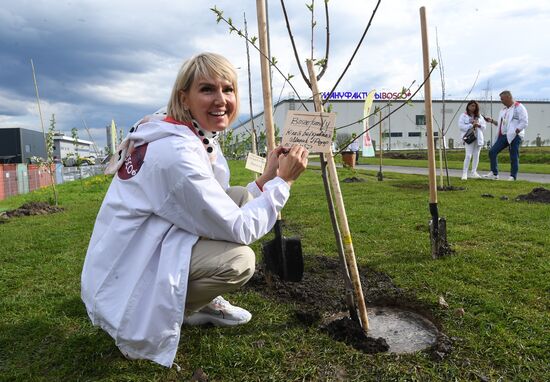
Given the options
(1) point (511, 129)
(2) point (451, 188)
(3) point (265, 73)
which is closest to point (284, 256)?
(3) point (265, 73)

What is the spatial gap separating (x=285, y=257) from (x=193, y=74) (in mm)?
1543

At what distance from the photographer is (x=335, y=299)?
2842 mm

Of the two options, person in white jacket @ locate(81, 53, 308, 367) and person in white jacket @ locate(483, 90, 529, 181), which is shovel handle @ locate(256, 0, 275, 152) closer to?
person in white jacket @ locate(81, 53, 308, 367)

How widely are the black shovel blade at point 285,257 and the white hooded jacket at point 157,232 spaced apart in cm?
103

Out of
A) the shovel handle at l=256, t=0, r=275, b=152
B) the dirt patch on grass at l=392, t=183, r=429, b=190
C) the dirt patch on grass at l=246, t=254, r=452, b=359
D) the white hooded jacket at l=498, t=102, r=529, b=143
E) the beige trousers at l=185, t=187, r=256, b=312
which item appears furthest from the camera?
the white hooded jacket at l=498, t=102, r=529, b=143

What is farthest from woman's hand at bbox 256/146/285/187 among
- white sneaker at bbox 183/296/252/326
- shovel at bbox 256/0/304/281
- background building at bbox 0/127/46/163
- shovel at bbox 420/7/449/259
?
background building at bbox 0/127/46/163

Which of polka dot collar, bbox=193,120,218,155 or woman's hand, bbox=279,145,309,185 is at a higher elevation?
polka dot collar, bbox=193,120,218,155

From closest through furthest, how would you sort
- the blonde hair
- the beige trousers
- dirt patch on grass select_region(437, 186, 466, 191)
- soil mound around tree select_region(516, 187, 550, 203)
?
the beige trousers → the blonde hair → soil mound around tree select_region(516, 187, 550, 203) → dirt patch on grass select_region(437, 186, 466, 191)

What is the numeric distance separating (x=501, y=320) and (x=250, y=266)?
1.55 m

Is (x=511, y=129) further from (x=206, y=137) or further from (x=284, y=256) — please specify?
(x=206, y=137)

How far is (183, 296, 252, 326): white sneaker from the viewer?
8.34 feet

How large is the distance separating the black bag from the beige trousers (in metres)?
9.05

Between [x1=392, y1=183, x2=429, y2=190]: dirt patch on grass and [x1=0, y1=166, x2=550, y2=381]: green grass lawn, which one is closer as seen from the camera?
[x1=0, y1=166, x2=550, y2=381]: green grass lawn

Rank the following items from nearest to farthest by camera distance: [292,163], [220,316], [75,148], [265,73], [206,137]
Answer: [292,163] < [206,137] < [220,316] < [265,73] < [75,148]
